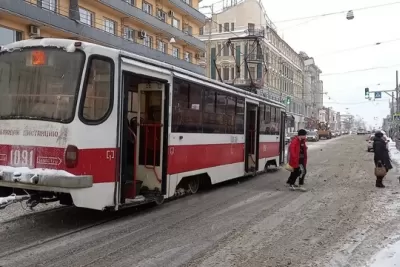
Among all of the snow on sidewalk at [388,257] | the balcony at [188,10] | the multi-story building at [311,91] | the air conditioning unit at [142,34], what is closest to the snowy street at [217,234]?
the snow on sidewalk at [388,257]

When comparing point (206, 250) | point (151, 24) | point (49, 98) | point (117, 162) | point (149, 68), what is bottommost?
point (206, 250)

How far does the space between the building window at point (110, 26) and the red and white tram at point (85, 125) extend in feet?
69.8

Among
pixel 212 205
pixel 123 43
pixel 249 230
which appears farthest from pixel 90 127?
pixel 123 43

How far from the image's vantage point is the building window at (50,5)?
22948mm

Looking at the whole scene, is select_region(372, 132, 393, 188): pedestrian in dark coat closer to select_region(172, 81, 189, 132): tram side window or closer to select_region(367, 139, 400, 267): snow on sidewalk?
select_region(172, 81, 189, 132): tram side window

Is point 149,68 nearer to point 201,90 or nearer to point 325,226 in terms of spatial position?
point 201,90

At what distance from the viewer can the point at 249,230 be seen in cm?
721

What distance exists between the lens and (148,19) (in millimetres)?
31812

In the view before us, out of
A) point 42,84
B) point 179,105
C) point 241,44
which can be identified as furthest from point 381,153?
point 241,44

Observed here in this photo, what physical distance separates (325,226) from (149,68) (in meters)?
4.34

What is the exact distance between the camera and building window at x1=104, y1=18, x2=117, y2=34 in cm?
2859

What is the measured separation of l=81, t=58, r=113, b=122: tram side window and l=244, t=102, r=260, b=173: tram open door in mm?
7169

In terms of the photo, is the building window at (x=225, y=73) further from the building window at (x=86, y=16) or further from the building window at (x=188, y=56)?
the building window at (x=86, y=16)

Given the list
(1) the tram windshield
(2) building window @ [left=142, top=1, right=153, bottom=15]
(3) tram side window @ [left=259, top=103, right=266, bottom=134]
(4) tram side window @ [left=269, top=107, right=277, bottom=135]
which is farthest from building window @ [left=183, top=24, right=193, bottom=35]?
(1) the tram windshield
